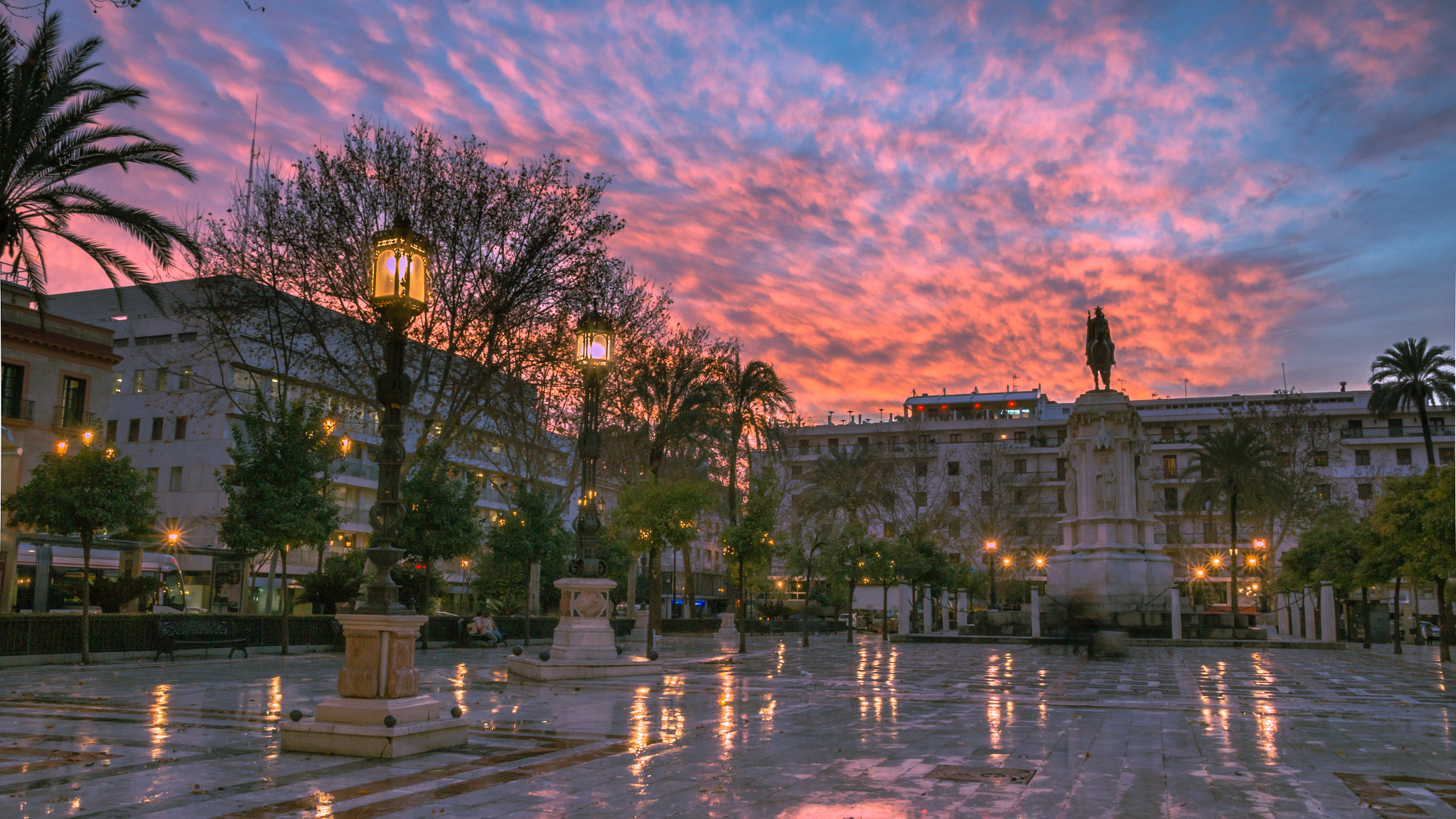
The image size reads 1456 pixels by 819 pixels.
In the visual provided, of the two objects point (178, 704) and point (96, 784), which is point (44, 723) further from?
point (96, 784)

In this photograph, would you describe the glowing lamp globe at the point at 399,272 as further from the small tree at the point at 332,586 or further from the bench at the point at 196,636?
the small tree at the point at 332,586

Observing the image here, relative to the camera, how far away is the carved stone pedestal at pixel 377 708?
8141mm

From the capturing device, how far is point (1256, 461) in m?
44.2

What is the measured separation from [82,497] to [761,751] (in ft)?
56.1

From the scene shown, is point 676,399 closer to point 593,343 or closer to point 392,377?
point 593,343

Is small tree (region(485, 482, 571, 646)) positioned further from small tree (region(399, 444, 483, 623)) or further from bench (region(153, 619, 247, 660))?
bench (region(153, 619, 247, 660))

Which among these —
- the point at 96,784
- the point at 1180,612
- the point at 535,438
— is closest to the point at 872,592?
the point at 1180,612

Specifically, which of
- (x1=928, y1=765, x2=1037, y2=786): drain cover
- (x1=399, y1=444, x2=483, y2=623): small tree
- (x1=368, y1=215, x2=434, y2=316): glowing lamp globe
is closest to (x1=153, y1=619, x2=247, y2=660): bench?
(x1=399, y1=444, x2=483, y2=623): small tree

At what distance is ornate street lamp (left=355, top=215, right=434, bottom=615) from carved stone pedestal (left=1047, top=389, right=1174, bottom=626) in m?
27.1

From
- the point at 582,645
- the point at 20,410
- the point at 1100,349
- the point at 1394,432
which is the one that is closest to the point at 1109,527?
the point at 1100,349

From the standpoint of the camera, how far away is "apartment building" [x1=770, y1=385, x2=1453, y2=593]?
57.9m

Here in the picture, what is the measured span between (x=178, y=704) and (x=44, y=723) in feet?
6.61

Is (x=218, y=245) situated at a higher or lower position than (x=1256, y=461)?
higher

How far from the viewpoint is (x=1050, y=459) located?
7719 centimetres
